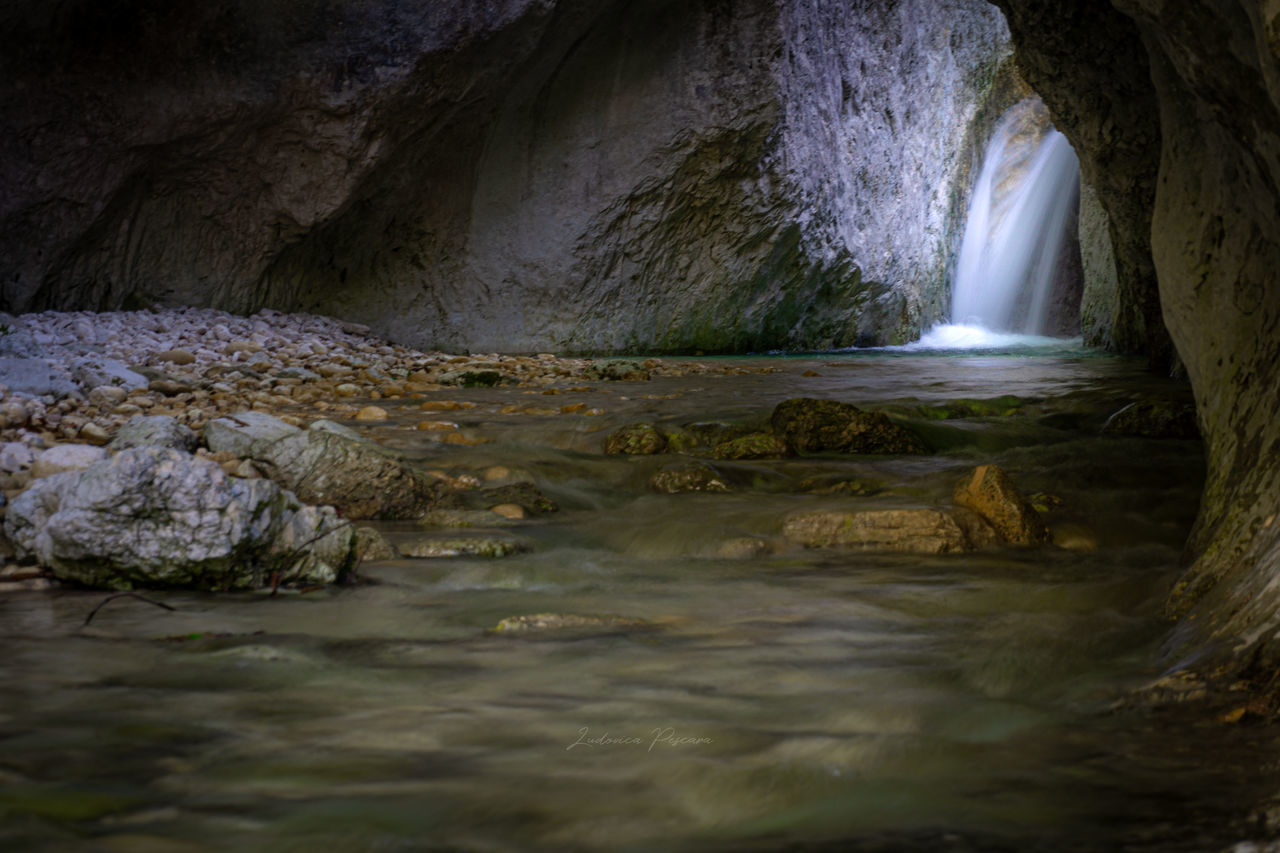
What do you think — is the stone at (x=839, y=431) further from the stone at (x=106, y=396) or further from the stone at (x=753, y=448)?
the stone at (x=106, y=396)

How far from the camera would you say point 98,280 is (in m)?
10.9

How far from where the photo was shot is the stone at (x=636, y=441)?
17.8ft

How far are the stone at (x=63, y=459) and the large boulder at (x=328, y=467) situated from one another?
496 mm

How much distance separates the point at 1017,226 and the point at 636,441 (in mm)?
22681

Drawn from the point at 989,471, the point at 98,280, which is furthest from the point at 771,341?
the point at 989,471

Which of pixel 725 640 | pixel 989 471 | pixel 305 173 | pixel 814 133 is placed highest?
pixel 814 133

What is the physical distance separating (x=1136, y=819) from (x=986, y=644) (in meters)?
1.03

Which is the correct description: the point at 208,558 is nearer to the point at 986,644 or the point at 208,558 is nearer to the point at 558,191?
the point at 986,644

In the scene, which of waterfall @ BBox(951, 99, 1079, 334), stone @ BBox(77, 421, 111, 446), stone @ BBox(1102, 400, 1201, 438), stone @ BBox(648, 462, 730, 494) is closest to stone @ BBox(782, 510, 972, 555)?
stone @ BBox(648, 462, 730, 494)

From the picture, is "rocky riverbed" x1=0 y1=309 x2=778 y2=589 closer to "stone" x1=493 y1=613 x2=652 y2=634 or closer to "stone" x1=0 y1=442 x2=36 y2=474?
"stone" x1=0 y1=442 x2=36 y2=474

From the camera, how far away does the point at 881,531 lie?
353cm

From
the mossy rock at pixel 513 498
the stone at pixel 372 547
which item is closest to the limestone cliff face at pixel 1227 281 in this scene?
the stone at pixel 372 547

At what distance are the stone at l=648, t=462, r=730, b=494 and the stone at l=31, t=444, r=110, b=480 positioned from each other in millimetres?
2326

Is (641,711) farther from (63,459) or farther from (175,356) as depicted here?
(175,356)
